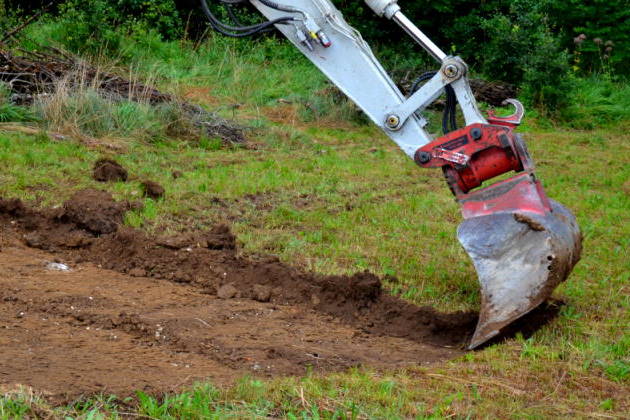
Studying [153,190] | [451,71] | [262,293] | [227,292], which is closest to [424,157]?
A: [451,71]

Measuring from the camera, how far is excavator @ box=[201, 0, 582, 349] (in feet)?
17.5

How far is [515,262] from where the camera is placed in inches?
211

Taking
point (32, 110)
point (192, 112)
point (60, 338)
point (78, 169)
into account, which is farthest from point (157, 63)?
point (60, 338)

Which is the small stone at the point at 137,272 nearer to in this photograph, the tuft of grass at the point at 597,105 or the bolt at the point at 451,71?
the bolt at the point at 451,71

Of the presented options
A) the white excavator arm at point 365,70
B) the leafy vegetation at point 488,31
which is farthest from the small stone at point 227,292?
the leafy vegetation at point 488,31

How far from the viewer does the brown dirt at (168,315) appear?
4.54 metres

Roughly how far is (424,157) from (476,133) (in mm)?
394

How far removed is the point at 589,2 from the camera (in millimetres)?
19359

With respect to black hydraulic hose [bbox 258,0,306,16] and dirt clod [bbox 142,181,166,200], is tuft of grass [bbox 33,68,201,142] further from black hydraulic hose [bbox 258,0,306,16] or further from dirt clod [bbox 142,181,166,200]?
black hydraulic hose [bbox 258,0,306,16]

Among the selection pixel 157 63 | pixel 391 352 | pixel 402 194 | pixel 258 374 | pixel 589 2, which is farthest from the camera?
pixel 589 2

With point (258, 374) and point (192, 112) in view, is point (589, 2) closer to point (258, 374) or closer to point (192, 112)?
point (192, 112)

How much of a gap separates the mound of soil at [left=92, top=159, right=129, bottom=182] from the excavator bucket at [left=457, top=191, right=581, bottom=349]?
14.2ft

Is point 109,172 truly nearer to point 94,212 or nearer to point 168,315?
point 94,212

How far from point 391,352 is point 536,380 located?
34.3 inches
